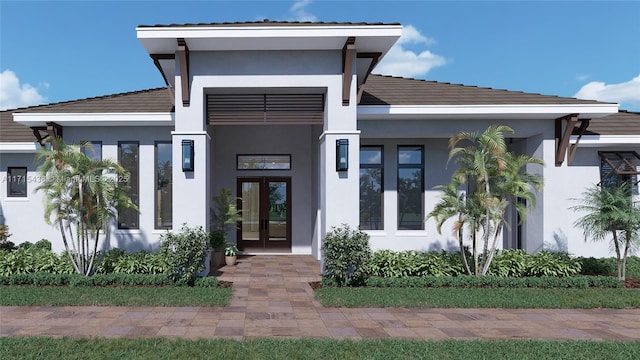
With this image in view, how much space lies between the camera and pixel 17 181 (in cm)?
1319

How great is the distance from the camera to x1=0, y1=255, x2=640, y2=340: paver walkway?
5742mm

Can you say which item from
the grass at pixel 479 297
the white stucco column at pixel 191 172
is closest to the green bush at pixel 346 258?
the grass at pixel 479 297

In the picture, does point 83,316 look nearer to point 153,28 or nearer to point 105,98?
point 153,28

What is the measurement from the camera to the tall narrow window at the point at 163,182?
38.1 feet

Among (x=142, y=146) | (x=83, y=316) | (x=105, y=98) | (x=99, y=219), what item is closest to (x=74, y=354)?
(x=83, y=316)

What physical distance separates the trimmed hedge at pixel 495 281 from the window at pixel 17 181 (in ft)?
Answer: 39.1

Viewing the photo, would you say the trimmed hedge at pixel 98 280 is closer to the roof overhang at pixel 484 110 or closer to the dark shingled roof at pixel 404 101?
the dark shingled roof at pixel 404 101

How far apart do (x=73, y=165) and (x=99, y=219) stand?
1.31 meters

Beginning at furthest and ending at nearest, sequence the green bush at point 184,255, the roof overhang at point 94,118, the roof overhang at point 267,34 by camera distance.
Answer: the roof overhang at point 94,118
the roof overhang at point 267,34
the green bush at point 184,255

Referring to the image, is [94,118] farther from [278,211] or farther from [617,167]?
[617,167]

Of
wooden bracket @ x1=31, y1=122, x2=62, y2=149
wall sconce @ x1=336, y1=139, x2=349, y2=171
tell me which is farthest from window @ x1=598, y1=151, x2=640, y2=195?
wooden bracket @ x1=31, y1=122, x2=62, y2=149

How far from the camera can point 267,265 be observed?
36.5 feet

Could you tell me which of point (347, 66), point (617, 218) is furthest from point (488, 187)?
point (347, 66)

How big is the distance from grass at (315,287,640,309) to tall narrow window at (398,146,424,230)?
3.81 m
